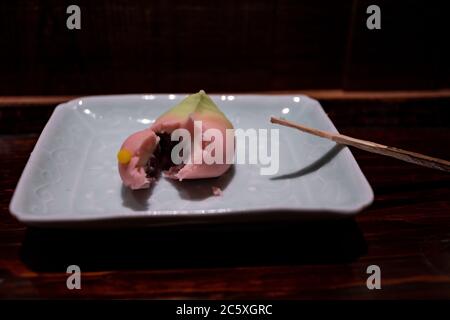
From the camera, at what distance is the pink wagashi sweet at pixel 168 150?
3.07ft

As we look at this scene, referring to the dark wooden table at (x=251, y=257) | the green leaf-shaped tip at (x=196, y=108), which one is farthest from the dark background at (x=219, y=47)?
the dark wooden table at (x=251, y=257)

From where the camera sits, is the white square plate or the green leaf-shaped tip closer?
the white square plate

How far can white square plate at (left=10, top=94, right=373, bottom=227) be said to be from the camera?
775mm

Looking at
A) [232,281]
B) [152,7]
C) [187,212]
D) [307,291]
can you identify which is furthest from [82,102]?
[307,291]

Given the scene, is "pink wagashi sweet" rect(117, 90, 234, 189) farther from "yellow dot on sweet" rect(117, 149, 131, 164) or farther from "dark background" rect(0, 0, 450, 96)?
"dark background" rect(0, 0, 450, 96)

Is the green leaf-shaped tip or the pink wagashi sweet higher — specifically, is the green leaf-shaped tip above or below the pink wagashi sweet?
above

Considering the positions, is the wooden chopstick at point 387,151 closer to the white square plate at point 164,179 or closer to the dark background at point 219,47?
the white square plate at point 164,179

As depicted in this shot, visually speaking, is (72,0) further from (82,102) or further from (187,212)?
(187,212)

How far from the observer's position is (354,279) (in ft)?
2.53

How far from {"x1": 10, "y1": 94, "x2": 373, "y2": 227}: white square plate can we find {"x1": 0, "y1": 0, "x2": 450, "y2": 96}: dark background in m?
0.45

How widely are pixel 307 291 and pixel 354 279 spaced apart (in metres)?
0.10

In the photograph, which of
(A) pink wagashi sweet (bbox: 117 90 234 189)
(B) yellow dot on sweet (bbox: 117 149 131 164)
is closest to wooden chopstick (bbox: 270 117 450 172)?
(A) pink wagashi sweet (bbox: 117 90 234 189)

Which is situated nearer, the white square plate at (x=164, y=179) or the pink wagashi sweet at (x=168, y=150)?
the white square plate at (x=164, y=179)

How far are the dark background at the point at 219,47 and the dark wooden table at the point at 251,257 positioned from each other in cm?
78
